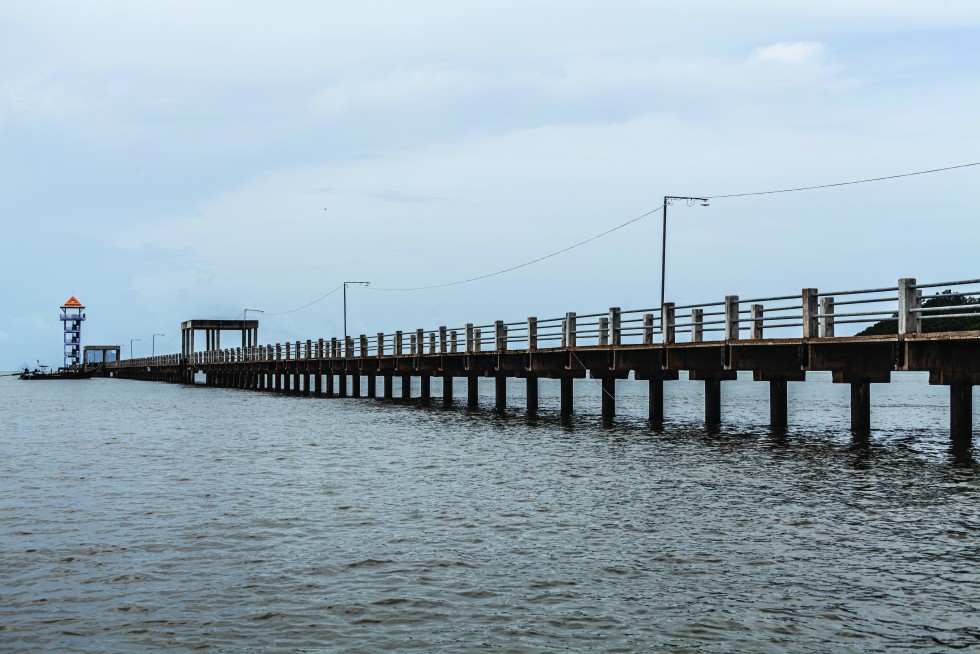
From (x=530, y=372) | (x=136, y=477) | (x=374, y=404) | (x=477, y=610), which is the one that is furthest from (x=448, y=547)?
(x=374, y=404)

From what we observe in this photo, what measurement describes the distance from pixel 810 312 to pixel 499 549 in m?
13.5

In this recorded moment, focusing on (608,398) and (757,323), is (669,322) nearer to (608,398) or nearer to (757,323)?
(757,323)

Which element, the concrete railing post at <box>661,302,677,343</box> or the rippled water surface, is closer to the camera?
the rippled water surface

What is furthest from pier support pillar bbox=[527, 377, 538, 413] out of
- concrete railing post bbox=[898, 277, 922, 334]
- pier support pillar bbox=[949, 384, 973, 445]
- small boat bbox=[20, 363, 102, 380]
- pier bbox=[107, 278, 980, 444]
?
small boat bbox=[20, 363, 102, 380]

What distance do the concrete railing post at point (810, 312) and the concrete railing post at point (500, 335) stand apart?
17.3 m

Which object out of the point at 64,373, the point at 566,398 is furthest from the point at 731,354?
the point at 64,373

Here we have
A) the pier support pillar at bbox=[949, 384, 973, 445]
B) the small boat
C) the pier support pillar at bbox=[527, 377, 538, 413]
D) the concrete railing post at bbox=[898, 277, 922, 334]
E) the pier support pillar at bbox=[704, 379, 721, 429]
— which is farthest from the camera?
the small boat

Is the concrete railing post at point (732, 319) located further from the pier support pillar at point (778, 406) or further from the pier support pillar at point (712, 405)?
the pier support pillar at point (712, 405)

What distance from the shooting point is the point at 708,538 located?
12844 millimetres

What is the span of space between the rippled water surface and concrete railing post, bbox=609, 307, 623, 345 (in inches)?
279

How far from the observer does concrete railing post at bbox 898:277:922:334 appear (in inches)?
794

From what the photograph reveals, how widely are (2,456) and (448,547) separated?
1800 centimetres

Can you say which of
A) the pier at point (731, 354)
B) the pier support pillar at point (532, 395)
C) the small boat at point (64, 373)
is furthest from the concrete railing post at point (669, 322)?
the small boat at point (64, 373)

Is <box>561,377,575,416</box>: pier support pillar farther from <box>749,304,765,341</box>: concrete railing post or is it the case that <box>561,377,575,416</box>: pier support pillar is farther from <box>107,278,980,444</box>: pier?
<box>749,304,765,341</box>: concrete railing post
